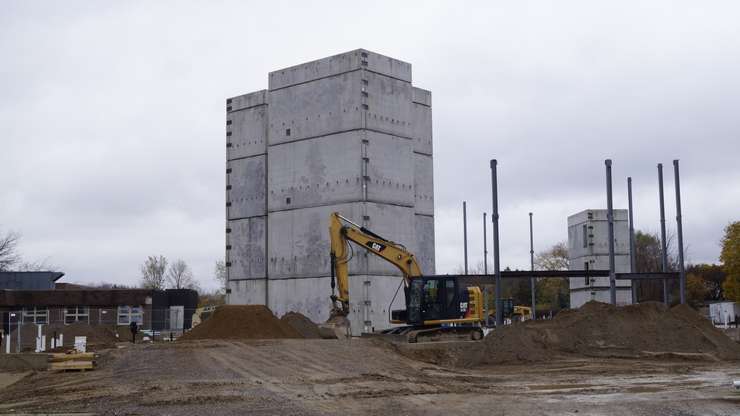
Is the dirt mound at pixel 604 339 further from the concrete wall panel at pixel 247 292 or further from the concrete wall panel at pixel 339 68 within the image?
the concrete wall panel at pixel 339 68

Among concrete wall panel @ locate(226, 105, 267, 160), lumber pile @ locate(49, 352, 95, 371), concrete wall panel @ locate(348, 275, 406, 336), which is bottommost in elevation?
lumber pile @ locate(49, 352, 95, 371)

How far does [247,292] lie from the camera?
3741 centimetres

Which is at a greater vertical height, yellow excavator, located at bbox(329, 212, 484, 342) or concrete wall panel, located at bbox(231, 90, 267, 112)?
concrete wall panel, located at bbox(231, 90, 267, 112)

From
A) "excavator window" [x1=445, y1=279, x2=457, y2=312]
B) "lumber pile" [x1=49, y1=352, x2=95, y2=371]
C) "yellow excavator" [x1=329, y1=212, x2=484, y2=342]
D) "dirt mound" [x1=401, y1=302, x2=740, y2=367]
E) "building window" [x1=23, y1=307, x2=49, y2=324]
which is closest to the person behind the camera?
"lumber pile" [x1=49, y1=352, x2=95, y2=371]

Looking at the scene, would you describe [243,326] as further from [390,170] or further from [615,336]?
[615,336]

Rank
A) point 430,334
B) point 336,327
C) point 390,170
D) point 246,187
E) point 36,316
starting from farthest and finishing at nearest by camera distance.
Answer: point 36,316 < point 246,187 < point 390,170 < point 336,327 < point 430,334

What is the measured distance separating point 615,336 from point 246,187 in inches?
702

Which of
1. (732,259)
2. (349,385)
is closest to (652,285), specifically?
(732,259)

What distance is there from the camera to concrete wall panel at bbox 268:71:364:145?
32906mm

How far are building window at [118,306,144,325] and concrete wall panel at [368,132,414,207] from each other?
995 inches

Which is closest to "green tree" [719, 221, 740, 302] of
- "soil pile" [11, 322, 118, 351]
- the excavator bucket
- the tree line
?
the tree line

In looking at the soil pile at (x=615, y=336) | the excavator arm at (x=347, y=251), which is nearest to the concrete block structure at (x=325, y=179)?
the excavator arm at (x=347, y=251)

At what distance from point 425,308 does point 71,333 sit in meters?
18.1

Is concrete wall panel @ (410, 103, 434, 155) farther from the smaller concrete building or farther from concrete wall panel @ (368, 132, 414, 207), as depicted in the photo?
the smaller concrete building
